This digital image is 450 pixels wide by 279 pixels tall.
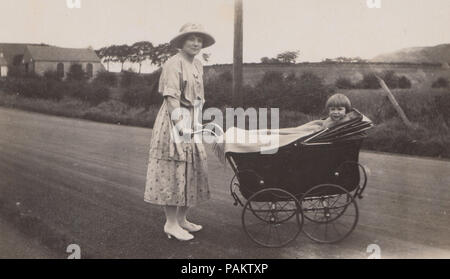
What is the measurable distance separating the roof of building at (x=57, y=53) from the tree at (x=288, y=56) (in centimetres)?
242

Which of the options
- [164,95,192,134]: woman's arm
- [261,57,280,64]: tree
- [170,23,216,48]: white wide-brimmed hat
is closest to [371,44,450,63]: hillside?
[261,57,280,64]: tree

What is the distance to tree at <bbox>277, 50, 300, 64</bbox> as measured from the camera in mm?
6375

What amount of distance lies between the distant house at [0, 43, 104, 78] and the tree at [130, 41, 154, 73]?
504mm

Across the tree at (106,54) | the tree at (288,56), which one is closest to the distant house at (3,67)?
the tree at (106,54)

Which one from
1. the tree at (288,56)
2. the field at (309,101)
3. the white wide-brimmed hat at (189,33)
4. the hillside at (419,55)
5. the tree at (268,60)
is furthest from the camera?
the field at (309,101)

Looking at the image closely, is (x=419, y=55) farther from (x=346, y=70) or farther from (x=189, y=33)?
(x=189, y=33)

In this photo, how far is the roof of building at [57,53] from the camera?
570 cm

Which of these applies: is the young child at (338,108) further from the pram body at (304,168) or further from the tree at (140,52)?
the tree at (140,52)

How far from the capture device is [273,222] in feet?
13.9

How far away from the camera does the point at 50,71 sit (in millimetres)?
7309

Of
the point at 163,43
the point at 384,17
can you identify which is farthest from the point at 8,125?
the point at 384,17

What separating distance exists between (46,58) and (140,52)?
134 centimetres

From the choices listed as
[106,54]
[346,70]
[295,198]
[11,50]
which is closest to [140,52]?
[106,54]

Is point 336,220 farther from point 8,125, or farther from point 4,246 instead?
point 8,125
